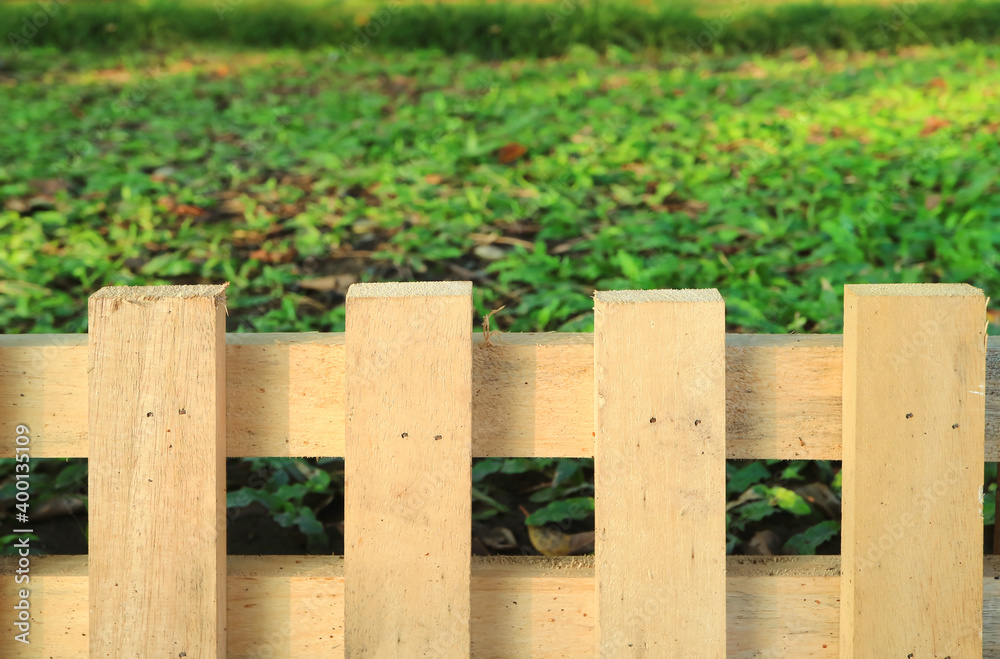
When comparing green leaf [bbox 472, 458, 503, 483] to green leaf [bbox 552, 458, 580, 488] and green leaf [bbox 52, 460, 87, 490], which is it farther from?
green leaf [bbox 52, 460, 87, 490]

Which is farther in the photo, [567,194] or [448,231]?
[567,194]

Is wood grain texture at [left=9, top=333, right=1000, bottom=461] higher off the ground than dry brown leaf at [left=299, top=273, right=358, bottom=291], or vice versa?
dry brown leaf at [left=299, top=273, right=358, bottom=291]

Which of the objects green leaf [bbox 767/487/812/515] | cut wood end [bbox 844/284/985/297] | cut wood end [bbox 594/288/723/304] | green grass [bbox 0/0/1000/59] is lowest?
green leaf [bbox 767/487/812/515]

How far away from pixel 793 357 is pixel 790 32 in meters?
6.30

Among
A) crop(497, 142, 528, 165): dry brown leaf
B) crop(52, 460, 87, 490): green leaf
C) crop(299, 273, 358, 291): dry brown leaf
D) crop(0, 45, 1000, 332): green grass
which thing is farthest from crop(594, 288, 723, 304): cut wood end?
crop(497, 142, 528, 165): dry brown leaf

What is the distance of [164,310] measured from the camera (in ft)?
3.56

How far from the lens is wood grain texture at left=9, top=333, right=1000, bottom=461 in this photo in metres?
1.12

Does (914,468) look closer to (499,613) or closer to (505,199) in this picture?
(499,613)

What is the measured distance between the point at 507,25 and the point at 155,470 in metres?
6.18

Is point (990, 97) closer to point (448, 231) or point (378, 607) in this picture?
point (448, 231)

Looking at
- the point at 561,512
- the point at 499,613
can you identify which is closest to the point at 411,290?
the point at 499,613

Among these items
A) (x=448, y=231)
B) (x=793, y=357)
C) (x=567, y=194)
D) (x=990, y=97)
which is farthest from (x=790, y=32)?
(x=793, y=357)

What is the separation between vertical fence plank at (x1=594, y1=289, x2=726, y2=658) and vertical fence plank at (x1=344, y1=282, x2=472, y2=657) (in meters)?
0.18

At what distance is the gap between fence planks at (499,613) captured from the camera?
118 cm
